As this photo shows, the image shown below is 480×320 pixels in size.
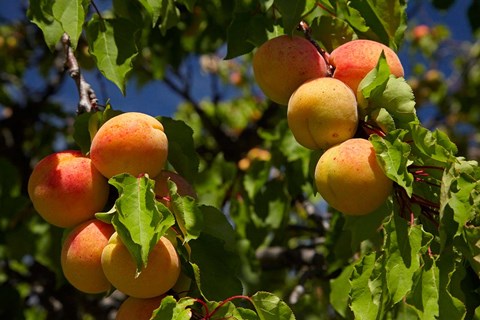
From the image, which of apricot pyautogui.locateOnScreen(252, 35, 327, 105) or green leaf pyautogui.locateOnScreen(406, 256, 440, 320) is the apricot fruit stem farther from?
green leaf pyautogui.locateOnScreen(406, 256, 440, 320)

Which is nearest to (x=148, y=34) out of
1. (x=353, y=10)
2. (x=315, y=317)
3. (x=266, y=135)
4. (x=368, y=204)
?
(x=266, y=135)

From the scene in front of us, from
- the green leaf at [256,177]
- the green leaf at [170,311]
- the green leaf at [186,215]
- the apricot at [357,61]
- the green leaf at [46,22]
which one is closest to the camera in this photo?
the green leaf at [170,311]

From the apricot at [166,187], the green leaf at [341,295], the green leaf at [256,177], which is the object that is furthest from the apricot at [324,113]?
the green leaf at [256,177]

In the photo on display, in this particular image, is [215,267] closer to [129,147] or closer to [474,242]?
[129,147]

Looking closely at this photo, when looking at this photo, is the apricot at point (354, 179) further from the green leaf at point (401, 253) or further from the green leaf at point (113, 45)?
the green leaf at point (113, 45)

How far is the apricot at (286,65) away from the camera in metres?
1.14

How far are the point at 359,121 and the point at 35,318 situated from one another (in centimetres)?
210

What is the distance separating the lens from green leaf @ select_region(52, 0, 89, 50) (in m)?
1.16

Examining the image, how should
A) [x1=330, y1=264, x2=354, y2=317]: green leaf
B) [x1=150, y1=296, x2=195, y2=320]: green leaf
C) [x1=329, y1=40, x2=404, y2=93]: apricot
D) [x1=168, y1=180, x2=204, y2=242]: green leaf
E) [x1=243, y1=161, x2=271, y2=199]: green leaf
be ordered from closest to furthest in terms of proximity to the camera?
[x1=150, y1=296, x2=195, y2=320]: green leaf, [x1=168, y1=180, x2=204, y2=242]: green leaf, [x1=329, y1=40, x2=404, y2=93]: apricot, [x1=330, y1=264, x2=354, y2=317]: green leaf, [x1=243, y1=161, x2=271, y2=199]: green leaf

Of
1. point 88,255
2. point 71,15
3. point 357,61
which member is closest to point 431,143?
point 357,61

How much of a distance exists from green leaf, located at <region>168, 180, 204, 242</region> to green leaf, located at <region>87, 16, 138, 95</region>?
12.2 inches

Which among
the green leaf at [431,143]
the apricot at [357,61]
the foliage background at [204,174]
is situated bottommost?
the foliage background at [204,174]

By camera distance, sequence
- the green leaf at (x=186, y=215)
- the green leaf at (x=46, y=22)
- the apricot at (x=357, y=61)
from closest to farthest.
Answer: the green leaf at (x=186, y=215) → the apricot at (x=357, y=61) → the green leaf at (x=46, y=22)

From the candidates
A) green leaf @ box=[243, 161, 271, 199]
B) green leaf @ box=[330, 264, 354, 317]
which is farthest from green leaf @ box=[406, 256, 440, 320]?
green leaf @ box=[243, 161, 271, 199]
